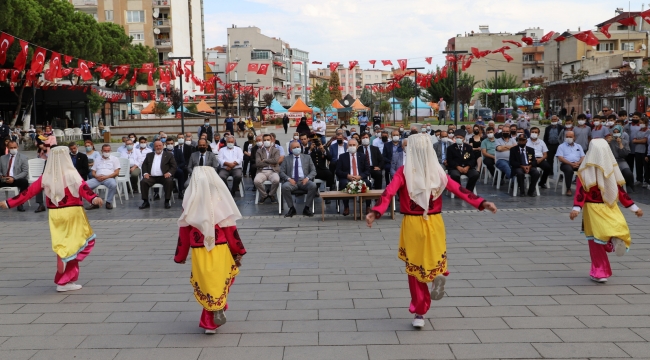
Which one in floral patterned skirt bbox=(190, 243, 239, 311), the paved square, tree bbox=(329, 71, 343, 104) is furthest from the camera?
tree bbox=(329, 71, 343, 104)

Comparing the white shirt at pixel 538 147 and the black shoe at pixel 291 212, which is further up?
the white shirt at pixel 538 147

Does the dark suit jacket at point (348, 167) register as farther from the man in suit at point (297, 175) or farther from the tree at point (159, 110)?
the tree at point (159, 110)

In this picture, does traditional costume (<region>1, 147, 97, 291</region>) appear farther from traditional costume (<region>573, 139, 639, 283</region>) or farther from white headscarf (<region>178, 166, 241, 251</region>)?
traditional costume (<region>573, 139, 639, 283</region>)

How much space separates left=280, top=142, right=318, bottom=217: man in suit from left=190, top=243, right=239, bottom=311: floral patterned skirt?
7426 millimetres

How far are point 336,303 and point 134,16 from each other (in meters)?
75.8

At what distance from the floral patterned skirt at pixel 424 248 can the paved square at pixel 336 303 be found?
52 cm

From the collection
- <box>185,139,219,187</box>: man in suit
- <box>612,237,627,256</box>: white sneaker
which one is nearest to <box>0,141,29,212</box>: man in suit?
<box>185,139,219,187</box>: man in suit

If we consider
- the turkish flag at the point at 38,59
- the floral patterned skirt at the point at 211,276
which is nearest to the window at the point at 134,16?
the turkish flag at the point at 38,59

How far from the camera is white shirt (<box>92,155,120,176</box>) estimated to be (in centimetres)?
1501

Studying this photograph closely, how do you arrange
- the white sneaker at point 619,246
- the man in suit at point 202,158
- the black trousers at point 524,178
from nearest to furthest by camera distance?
the white sneaker at point 619,246
the black trousers at point 524,178
the man in suit at point 202,158

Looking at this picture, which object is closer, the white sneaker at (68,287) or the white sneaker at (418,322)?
the white sneaker at (418,322)

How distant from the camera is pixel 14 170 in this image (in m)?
15.1

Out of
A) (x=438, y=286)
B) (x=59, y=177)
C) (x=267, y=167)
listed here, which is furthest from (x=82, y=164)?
(x=438, y=286)

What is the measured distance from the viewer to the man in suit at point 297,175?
13398mm
